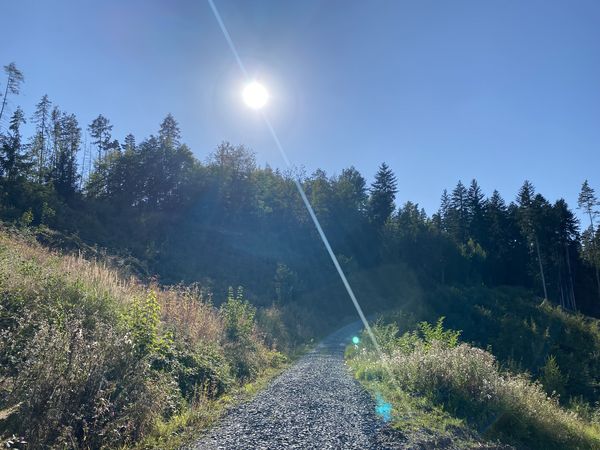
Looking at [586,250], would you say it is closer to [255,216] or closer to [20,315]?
[255,216]

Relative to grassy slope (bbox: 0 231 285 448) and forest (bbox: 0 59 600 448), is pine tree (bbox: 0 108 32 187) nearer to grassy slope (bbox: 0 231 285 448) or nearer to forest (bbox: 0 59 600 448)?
forest (bbox: 0 59 600 448)

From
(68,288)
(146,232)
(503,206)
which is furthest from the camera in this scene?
(503,206)

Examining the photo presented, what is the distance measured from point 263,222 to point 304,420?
1881 inches

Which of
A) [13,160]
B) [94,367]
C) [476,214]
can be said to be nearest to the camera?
[94,367]

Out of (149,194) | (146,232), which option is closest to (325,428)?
(146,232)

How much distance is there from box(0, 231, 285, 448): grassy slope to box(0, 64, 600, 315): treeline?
22.1 meters

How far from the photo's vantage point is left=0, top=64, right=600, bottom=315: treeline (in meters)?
37.3

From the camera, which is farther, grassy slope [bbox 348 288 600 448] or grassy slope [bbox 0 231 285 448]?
grassy slope [bbox 348 288 600 448]

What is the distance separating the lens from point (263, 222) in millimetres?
54344

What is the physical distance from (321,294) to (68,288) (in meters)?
34.6

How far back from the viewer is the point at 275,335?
19.3 m

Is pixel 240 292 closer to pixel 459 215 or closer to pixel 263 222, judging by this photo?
pixel 263 222

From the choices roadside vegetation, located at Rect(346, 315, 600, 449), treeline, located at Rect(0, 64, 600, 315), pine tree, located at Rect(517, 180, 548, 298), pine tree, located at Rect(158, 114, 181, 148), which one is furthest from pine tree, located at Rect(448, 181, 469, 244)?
roadside vegetation, located at Rect(346, 315, 600, 449)

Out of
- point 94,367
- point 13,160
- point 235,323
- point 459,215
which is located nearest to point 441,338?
point 235,323
